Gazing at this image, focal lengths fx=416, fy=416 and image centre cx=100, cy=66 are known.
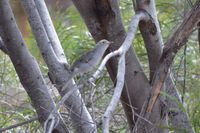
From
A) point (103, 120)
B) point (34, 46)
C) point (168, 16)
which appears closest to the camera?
point (103, 120)

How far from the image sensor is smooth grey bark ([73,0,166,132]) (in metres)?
0.97

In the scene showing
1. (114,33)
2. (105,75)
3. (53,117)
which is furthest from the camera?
(105,75)

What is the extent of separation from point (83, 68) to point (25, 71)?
0.14 m

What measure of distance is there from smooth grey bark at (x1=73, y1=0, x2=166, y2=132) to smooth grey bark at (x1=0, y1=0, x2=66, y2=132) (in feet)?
0.57

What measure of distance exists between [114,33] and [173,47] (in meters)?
0.15

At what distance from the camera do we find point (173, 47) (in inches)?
35.6

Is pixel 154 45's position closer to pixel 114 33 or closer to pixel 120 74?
pixel 114 33

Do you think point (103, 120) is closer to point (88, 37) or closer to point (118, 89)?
point (118, 89)

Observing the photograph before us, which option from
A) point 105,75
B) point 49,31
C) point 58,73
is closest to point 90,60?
point 58,73

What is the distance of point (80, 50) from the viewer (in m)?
1.62

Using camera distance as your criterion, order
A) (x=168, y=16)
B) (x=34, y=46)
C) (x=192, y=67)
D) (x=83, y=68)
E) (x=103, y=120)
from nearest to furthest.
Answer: (x=103, y=120) → (x=83, y=68) → (x=192, y=67) → (x=168, y=16) → (x=34, y=46)

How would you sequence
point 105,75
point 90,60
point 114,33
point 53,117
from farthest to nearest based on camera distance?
1. point 105,75
2. point 114,33
3. point 90,60
4. point 53,117

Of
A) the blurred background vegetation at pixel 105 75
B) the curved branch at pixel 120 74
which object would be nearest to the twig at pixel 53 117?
the curved branch at pixel 120 74

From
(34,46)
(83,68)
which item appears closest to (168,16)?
(34,46)
